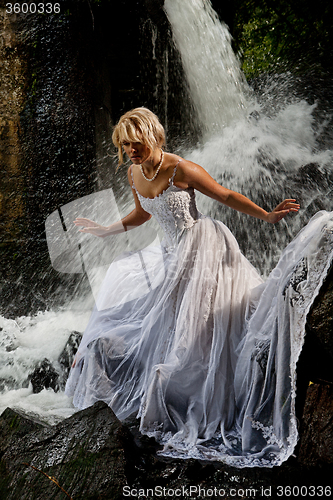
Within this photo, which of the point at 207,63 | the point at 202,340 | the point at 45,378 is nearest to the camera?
→ the point at 202,340

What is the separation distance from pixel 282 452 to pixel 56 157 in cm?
500

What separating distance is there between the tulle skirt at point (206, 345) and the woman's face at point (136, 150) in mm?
610

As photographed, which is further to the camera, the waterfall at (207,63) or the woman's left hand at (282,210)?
the waterfall at (207,63)

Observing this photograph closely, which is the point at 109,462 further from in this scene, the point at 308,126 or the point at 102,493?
the point at 308,126

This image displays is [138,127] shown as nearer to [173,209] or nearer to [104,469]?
[173,209]

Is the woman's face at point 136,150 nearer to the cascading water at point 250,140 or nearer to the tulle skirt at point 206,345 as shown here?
the tulle skirt at point 206,345

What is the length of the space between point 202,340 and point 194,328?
9cm

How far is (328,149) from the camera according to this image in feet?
18.5

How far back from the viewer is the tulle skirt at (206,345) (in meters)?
2.07

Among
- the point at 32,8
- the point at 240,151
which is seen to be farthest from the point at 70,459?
the point at 32,8

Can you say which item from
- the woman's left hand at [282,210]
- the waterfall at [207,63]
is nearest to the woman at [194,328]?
the woman's left hand at [282,210]

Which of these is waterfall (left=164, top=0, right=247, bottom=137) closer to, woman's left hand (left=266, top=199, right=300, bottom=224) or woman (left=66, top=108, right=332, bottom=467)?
woman (left=66, top=108, right=332, bottom=467)

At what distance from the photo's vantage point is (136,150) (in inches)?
105

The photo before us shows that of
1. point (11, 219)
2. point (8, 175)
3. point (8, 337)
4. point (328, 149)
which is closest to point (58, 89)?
point (8, 175)
